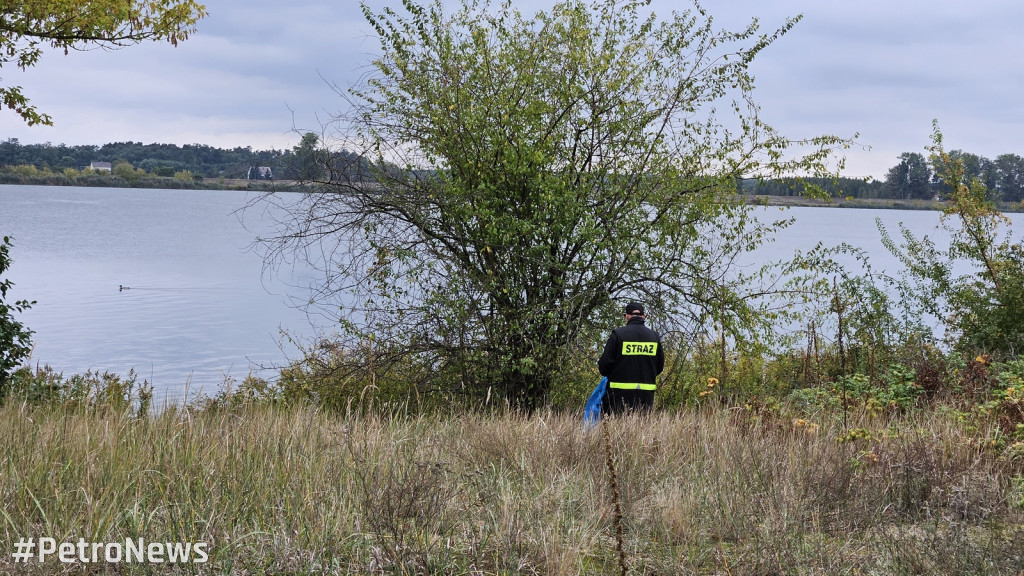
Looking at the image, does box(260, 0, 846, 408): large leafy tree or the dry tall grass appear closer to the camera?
the dry tall grass

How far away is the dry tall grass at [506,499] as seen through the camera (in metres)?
4.26

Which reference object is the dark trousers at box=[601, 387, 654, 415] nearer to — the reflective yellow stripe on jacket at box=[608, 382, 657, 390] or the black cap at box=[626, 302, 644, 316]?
the reflective yellow stripe on jacket at box=[608, 382, 657, 390]

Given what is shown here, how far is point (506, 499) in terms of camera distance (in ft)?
15.2

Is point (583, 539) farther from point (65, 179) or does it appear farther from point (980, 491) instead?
point (65, 179)

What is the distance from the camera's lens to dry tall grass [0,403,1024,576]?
14.0ft

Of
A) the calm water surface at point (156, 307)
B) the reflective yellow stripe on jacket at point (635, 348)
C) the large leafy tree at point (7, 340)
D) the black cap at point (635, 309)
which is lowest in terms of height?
the calm water surface at point (156, 307)


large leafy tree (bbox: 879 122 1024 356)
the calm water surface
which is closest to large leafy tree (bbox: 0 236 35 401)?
the calm water surface

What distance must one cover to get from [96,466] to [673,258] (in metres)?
8.24

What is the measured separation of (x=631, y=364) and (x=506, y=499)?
15.4ft

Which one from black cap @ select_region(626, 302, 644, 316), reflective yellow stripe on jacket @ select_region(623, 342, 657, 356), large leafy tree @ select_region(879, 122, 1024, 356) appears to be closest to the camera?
reflective yellow stripe on jacket @ select_region(623, 342, 657, 356)

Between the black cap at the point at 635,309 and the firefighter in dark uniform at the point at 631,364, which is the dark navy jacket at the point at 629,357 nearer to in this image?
the firefighter in dark uniform at the point at 631,364

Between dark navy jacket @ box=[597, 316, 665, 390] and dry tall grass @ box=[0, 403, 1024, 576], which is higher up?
dark navy jacket @ box=[597, 316, 665, 390]

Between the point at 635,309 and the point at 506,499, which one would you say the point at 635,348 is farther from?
the point at 506,499

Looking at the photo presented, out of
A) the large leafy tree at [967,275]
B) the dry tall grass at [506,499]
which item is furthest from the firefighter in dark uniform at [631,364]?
the large leafy tree at [967,275]
